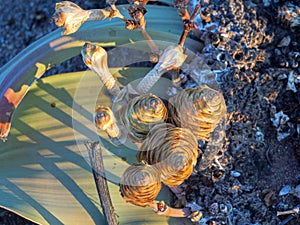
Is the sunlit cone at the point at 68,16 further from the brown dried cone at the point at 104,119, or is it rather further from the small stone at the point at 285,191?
the small stone at the point at 285,191

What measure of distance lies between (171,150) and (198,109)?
3.8 inches

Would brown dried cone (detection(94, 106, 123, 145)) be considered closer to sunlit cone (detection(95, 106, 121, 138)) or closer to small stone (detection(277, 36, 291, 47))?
sunlit cone (detection(95, 106, 121, 138))

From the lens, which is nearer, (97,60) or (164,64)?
(97,60)

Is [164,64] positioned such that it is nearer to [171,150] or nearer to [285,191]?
[171,150]

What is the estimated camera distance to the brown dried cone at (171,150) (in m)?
0.80

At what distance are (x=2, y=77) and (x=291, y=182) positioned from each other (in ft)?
2.89

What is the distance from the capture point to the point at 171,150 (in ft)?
2.66

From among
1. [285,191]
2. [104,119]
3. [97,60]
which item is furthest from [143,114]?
[285,191]

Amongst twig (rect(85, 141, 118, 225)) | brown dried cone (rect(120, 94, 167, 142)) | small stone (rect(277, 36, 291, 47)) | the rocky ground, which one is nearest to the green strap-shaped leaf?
twig (rect(85, 141, 118, 225))

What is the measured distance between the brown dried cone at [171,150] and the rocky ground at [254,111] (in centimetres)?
28

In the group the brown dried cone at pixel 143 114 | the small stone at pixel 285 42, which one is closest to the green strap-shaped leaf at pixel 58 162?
the brown dried cone at pixel 143 114

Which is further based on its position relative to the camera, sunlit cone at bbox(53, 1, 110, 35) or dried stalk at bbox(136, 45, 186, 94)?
dried stalk at bbox(136, 45, 186, 94)

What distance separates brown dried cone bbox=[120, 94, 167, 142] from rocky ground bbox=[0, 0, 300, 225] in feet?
1.06

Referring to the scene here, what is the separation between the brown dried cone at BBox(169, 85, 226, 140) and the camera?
805 millimetres
